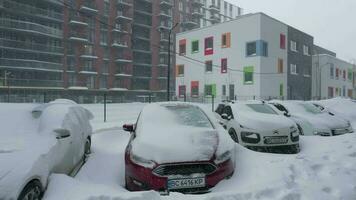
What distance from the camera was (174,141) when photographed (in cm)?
501

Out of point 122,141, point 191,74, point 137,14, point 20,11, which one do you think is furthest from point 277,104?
point 137,14

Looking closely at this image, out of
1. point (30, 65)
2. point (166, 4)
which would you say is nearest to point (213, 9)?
point (166, 4)

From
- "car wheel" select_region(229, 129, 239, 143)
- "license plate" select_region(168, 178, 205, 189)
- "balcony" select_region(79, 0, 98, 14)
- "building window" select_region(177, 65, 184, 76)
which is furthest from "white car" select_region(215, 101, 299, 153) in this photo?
"balcony" select_region(79, 0, 98, 14)

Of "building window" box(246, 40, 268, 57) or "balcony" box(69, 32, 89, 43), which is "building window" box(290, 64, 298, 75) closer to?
"building window" box(246, 40, 268, 57)

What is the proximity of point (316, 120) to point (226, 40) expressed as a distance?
27.2 m

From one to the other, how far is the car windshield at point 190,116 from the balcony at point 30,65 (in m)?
35.7

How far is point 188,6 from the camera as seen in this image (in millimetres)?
66125

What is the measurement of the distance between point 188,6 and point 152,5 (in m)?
13.2

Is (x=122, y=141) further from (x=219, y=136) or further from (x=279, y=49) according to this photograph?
(x=279, y=49)

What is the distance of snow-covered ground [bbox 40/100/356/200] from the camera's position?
4066mm

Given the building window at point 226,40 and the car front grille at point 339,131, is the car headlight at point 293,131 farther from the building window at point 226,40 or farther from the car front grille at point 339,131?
the building window at point 226,40

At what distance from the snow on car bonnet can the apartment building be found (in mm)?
24401

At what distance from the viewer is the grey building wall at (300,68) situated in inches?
1522

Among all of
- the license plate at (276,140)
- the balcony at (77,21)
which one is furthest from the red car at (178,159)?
the balcony at (77,21)
